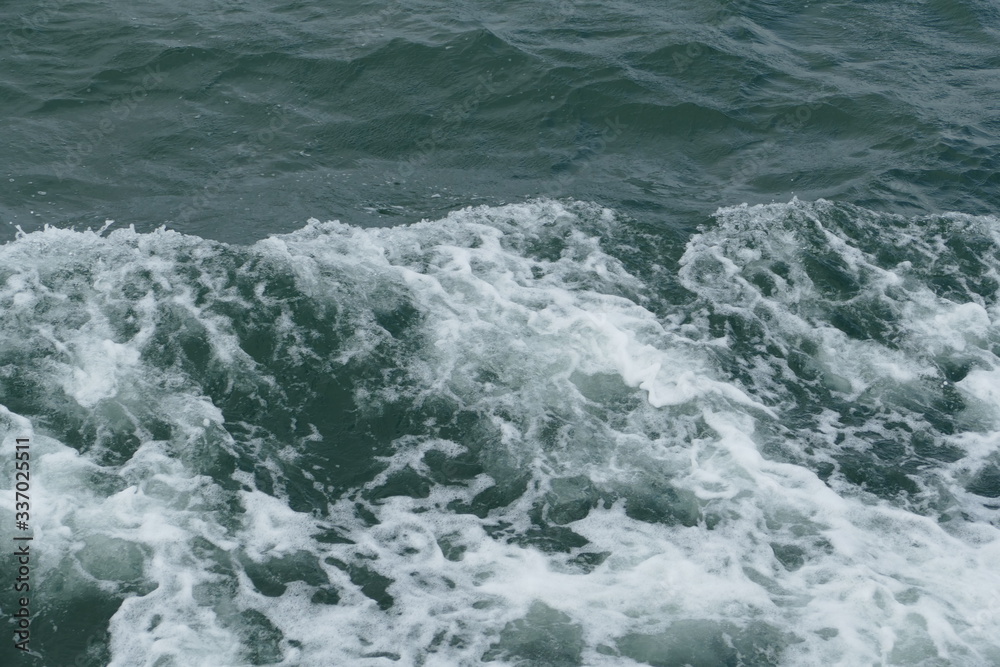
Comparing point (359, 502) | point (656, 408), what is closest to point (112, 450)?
point (359, 502)

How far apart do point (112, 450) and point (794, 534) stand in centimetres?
672

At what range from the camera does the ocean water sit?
884cm

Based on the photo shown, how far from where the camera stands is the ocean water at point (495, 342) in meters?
8.84
